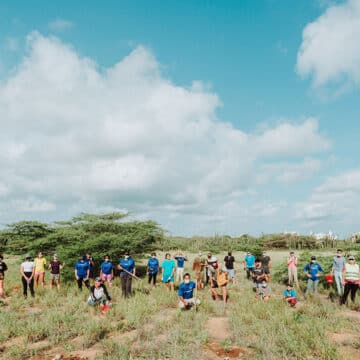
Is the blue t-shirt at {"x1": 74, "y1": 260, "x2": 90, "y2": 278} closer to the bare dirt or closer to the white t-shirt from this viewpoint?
the white t-shirt

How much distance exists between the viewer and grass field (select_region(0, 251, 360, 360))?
7375 millimetres

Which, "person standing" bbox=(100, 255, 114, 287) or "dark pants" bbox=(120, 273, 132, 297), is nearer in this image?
"dark pants" bbox=(120, 273, 132, 297)

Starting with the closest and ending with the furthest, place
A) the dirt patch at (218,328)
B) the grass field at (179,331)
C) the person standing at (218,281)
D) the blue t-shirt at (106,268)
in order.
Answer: the grass field at (179,331) → the dirt patch at (218,328) → the person standing at (218,281) → the blue t-shirt at (106,268)

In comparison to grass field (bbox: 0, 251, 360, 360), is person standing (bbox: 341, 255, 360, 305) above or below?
above

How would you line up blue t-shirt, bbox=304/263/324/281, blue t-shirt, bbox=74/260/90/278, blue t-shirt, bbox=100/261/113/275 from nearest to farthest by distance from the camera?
blue t-shirt, bbox=304/263/324/281 < blue t-shirt, bbox=74/260/90/278 < blue t-shirt, bbox=100/261/113/275

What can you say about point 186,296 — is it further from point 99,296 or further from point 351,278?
point 351,278

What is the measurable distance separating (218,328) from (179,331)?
128 centimetres

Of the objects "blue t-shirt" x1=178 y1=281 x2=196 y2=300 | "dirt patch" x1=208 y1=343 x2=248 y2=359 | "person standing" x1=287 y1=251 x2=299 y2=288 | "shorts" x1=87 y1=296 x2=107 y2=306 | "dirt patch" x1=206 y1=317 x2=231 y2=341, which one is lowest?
"dirt patch" x1=208 y1=343 x2=248 y2=359

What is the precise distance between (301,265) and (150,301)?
8.23 m

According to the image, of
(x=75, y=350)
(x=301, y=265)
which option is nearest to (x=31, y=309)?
(x=75, y=350)

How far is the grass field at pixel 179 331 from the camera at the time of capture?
290 inches

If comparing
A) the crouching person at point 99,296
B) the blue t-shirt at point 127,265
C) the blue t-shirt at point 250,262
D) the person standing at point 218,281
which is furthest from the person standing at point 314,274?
the crouching person at point 99,296

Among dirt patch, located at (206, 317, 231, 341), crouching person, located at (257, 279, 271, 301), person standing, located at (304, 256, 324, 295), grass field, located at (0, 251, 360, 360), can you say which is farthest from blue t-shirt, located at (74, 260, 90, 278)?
person standing, located at (304, 256, 324, 295)

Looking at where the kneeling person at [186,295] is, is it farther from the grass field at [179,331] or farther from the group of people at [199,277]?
the grass field at [179,331]
